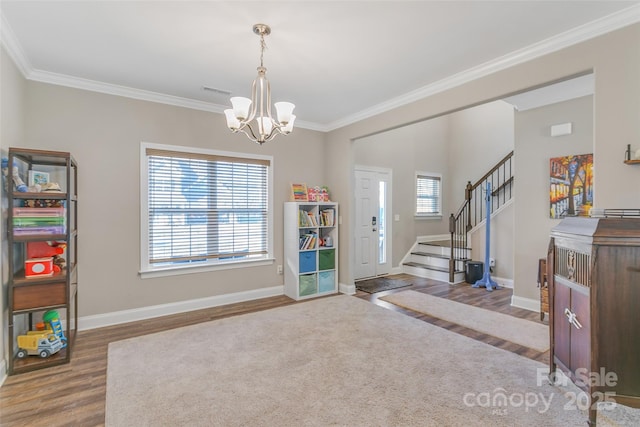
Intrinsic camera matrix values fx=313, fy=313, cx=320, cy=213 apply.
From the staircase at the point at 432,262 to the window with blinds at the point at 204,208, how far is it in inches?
124

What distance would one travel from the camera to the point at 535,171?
4.03 meters

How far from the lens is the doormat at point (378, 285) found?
5.08m

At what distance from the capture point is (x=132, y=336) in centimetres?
323

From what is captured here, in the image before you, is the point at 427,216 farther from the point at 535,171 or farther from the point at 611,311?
the point at 611,311

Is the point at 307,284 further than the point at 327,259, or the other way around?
the point at 327,259

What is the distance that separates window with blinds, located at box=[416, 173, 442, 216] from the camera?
683 centimetres

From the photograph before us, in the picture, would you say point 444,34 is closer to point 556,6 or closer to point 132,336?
point 556,6

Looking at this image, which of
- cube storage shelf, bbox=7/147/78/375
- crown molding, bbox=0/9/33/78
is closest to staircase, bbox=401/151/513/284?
cube storage shelf, bbox=7/147/78/375

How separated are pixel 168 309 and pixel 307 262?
1.92m

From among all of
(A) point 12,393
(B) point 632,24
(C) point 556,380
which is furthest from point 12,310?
(B) point 632,24

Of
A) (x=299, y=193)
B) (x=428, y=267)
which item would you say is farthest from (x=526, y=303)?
(x=299, y=193)

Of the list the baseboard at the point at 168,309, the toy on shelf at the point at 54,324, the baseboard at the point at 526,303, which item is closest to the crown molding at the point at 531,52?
the baseboard at the point at 526,303

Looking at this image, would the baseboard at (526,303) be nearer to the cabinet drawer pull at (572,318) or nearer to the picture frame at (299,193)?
the cabinet drawer pull at (572,318)

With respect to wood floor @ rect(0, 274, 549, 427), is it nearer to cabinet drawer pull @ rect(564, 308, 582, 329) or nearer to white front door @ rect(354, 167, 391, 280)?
cabinet drawer pull @ rect(564, 308, 582, 329)
